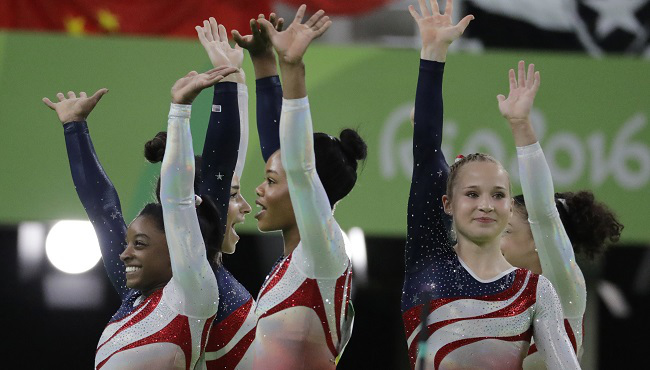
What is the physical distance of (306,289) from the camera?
2.61 metres

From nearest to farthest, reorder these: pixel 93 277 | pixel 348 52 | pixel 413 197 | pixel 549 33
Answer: pixel 413 197
pixel 348 52
pixel 549 33
pixel 93 277

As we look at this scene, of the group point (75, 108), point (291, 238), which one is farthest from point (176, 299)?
point (75, 108)

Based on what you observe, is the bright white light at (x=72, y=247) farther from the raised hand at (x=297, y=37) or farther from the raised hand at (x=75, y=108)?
the raised hand at (x=297, y=37)

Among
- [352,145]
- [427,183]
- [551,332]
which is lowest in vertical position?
[551,332]

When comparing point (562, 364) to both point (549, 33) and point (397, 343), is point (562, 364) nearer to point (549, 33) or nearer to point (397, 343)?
point (549, 33)

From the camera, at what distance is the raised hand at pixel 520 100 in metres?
2.72

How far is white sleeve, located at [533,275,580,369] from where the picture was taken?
2.54 metres

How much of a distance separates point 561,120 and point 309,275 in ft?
7.11

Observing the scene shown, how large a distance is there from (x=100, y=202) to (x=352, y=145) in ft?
2.35

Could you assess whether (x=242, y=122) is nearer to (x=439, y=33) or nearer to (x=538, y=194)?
(x=439, y=33)

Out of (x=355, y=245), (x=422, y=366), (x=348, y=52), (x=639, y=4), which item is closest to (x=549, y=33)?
(x=639, y=4)

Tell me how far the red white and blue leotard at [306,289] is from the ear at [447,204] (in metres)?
0.27

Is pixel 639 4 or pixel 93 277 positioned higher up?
pixel 639 4

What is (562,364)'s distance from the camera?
8.32ft
